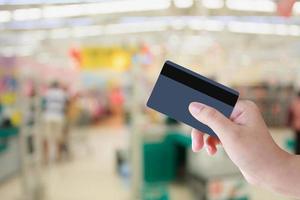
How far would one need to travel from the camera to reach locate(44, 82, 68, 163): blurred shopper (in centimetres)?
692

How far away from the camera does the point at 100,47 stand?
789cm

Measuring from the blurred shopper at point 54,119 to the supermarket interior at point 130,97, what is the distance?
1.0 inches

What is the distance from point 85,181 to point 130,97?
1.99m

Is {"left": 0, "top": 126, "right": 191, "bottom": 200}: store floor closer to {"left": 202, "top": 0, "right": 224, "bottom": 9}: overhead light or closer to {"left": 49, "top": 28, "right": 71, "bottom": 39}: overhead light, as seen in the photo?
{"left": 49, "top": 28, "right": 71, "bottom": 39}: overhead light

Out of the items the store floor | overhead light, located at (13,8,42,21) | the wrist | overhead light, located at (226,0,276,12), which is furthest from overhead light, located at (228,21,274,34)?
the wrist

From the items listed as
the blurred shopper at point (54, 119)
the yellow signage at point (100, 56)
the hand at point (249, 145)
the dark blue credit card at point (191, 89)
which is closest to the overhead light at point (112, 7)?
the blurred shopper at point (54, 119)

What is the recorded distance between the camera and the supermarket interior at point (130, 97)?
14.8 feet

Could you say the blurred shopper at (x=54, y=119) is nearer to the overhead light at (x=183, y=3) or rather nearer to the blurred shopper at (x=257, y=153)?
the overhead light at (x=183, y=3)

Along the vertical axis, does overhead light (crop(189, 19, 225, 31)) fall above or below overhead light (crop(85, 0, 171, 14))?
below

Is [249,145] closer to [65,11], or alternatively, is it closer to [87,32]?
[65,11]

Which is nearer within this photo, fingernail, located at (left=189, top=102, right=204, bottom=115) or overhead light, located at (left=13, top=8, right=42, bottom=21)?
fingernail, located at (left=189, top=102, right=204, bottom=115)

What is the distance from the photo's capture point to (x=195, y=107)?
0.99m

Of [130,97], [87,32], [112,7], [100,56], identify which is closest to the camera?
[112,7]

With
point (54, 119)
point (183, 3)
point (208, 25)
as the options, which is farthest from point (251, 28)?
point (54, 119)
